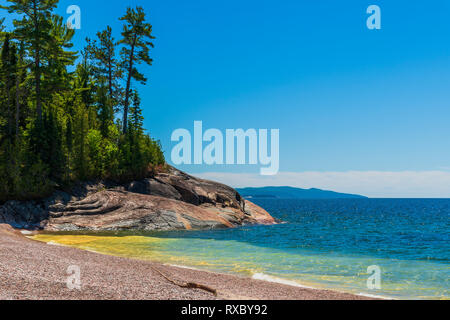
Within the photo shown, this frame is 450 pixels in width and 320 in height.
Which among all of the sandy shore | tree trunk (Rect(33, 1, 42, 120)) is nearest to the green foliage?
tree trunk (Rect(33, 1, 42, 120))

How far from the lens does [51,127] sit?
125ft

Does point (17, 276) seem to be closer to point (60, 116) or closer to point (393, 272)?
point (393, 272)

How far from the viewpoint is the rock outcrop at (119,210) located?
31.9m

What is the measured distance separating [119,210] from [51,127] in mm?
13008

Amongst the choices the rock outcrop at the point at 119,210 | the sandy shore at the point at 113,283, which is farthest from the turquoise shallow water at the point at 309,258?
the rock outcrop at the point at 119,210

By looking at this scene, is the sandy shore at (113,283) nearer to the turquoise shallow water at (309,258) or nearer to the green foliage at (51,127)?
the turquoise shallow water at (309,258)

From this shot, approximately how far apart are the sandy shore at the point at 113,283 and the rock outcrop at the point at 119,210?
56.3 ft

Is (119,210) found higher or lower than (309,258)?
higher

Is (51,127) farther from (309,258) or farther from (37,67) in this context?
(309,258)

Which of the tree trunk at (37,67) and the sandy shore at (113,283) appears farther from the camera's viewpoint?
the tree trunk at (37,67)

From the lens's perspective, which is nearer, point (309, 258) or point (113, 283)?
point (113, 283)

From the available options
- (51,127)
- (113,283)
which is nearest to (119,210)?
(51,127)

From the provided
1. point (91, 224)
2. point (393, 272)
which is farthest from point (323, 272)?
point (91, 224)
